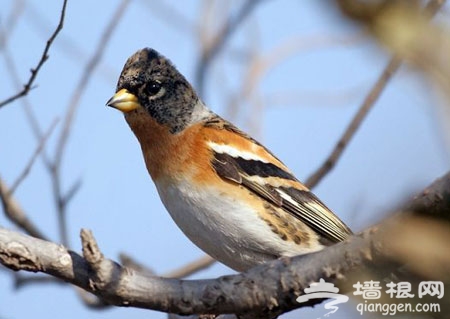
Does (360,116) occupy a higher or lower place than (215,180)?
higher

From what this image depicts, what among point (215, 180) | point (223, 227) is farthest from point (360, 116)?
point (223, 227)

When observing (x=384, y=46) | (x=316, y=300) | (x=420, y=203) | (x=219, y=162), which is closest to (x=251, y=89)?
(x=219, y=162)

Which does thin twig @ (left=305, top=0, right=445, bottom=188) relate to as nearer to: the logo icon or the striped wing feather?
the striped wing feather

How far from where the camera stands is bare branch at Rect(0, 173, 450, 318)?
2652 millimetres

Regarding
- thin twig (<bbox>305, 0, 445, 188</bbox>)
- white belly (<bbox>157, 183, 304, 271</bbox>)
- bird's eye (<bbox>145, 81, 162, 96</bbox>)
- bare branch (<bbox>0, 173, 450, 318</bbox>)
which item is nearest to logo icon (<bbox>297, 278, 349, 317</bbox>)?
bare branch (<bbox>0, 173, 450, 318</bbox>)

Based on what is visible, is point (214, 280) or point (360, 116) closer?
point (214, 280)

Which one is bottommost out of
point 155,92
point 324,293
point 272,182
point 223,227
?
point 324,293

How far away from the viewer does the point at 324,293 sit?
289cm

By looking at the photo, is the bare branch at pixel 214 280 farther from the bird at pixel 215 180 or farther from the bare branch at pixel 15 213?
the bare branch at pixel 15 213

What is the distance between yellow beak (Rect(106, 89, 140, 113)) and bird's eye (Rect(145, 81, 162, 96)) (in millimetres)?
126

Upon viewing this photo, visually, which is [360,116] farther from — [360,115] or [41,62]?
[41,62]

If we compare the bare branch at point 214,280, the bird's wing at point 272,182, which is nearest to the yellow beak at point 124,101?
the bird's wing at point 272,182

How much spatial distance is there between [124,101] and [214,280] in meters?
1.88

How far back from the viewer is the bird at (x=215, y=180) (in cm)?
411
